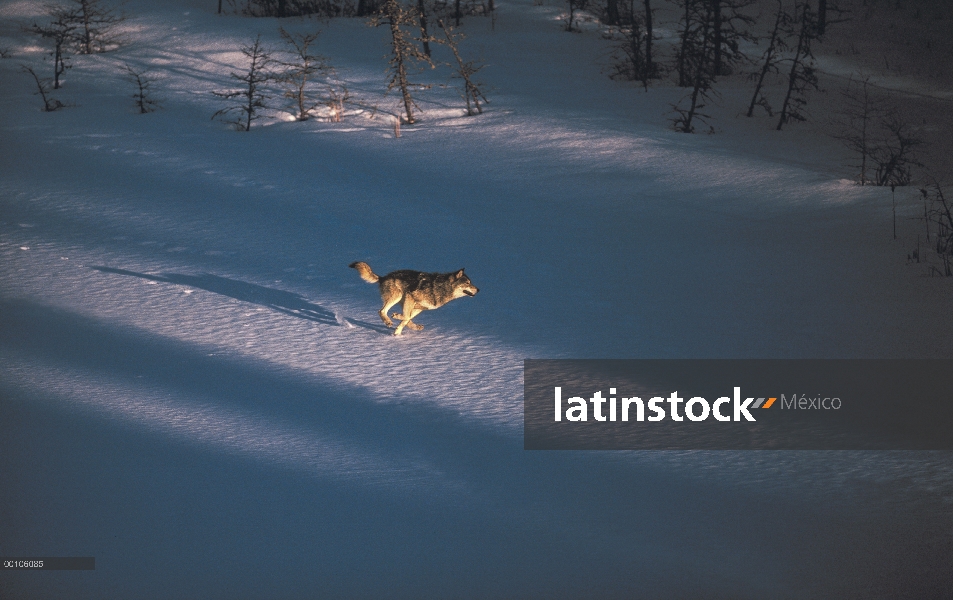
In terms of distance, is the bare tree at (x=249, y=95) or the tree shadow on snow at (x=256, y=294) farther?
the bare tree at (x=249, y=95)

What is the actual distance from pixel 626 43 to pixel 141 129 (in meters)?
11.4

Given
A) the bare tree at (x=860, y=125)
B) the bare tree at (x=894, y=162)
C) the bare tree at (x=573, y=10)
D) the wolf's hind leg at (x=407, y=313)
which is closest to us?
the wolf's hind leg at (x=407, y=313)

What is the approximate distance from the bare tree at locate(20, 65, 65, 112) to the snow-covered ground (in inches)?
13.9

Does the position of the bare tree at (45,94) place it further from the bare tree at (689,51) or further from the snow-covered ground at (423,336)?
the bare tree at (689,51)

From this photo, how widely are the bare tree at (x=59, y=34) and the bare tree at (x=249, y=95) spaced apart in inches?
160

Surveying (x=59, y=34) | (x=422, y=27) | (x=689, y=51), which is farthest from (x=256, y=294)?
(x=59, y=34)

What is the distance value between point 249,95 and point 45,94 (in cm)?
538

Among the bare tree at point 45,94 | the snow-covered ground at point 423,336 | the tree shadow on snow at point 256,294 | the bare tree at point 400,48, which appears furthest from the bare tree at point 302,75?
the tree shadow on snow at point 256,294

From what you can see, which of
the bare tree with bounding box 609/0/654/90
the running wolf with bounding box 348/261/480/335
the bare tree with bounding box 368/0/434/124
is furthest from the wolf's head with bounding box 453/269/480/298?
the bare tree with bounding box 609/0/654/90

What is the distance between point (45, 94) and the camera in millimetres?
17938

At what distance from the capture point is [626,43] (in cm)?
1944

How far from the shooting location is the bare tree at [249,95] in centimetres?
1641

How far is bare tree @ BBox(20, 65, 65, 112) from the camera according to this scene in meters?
17.1

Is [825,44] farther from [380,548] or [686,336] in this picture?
[380,548]
